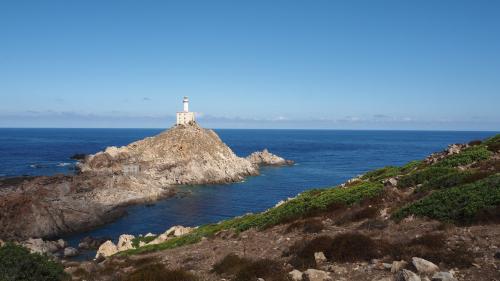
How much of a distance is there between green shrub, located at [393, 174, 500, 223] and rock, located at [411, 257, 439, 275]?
5286 millimetres

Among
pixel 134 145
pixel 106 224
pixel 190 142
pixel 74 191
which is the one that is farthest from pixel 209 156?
pixel 106 224

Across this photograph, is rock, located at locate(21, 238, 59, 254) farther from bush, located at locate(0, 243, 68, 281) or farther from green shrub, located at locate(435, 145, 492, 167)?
green shrub, located at locate(435, 145, 492, 167)

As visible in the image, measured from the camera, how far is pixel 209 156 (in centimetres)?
11150

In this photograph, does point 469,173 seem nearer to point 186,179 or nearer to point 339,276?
point 339,276

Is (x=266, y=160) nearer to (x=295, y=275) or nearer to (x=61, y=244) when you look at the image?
(x=61, y=244)

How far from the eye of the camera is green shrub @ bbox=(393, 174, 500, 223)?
16312 millimetres

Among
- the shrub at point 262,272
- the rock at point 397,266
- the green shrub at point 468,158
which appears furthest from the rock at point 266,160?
the rock at point 397,266

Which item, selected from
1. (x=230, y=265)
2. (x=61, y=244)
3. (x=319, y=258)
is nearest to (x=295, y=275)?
(x=319, y=258)

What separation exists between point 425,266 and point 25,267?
14241 mm

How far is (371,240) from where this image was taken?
50.4ft

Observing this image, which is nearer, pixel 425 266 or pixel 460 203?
pixel 425 266

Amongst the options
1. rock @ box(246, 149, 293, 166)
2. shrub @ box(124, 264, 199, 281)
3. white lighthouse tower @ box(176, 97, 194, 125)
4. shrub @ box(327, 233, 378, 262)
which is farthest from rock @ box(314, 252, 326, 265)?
white lighthouse tower @ box(176, 97, 194, 125)

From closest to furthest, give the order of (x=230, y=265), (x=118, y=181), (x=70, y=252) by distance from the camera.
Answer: (x=230, y=265) → (x=70, y=252) → (x=118, y=181)

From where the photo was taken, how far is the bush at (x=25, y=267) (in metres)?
14.0
